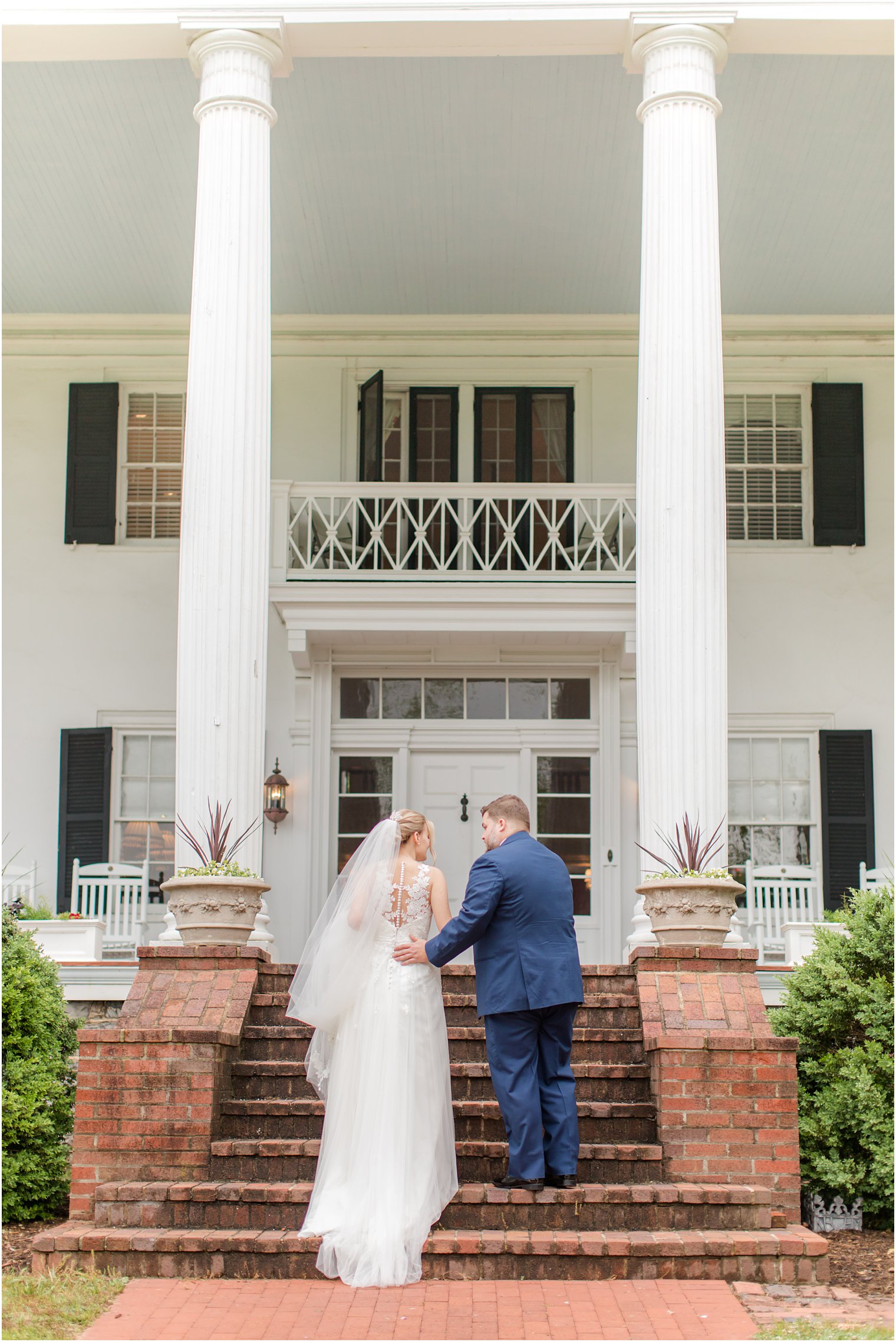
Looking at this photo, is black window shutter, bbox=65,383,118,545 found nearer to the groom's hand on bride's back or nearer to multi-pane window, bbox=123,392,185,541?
multi-pane window, bbox=123,392,185,541

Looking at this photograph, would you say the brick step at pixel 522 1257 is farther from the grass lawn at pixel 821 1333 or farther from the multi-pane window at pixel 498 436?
the multi-pane window at pixel 498 436

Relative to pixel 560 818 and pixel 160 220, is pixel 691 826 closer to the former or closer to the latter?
pixel 560 818

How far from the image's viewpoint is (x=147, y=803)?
43.8 feet

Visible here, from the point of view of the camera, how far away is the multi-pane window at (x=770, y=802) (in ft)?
43.3

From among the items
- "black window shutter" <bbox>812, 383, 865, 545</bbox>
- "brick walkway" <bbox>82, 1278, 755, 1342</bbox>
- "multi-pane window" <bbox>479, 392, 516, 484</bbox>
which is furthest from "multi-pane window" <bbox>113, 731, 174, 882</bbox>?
"brick walkway" <bbox>82, 1278, 755, 1342</bbox>

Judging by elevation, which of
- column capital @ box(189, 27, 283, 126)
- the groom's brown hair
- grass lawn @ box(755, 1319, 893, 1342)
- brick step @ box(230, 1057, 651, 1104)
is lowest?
grass lawn @ box(755, 1319, 893, 1342)

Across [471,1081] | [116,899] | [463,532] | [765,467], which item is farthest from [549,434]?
[471,1081]

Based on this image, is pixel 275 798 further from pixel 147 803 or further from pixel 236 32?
pixel 236 32

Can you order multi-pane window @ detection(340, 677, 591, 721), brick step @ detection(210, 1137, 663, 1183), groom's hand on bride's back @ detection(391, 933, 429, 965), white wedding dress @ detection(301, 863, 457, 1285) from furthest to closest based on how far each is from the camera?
multi-pane window @ detection(340, 677, 591, 721) → brick step @ detection(210, 1137, 663, 1183) → groom's hand on bride's back @ detection(391, 933, 429, 965) → white wedding dress @ detection(301, 863, 457, 1285)

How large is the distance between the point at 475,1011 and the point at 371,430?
7.63 meters

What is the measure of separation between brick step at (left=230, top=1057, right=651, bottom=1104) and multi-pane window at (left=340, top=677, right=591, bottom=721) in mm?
6741

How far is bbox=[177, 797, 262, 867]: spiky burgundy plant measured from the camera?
25.6 feet

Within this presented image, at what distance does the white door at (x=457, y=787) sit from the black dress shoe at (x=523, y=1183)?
7205mm

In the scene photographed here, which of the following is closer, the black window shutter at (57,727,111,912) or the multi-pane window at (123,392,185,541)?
the black window shutter at (57,727,111,912)
